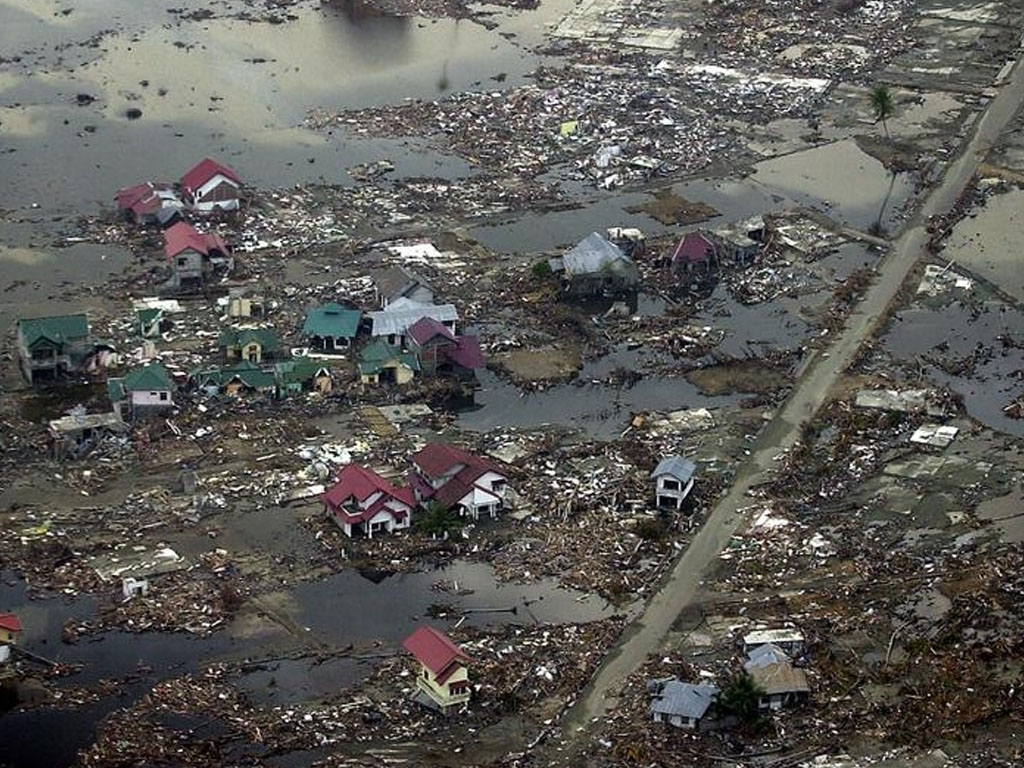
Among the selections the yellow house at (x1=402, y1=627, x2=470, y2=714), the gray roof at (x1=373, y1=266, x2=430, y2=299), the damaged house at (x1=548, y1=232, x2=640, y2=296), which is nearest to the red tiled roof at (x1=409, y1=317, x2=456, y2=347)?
the gray roof at (x1=373, y1=266, x2=430, y2=299)

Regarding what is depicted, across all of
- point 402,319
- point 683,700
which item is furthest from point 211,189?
point 683,700

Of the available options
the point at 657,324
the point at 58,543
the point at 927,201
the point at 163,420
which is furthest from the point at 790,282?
the point at 58,543

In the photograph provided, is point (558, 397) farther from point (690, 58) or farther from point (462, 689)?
point (690, 58)

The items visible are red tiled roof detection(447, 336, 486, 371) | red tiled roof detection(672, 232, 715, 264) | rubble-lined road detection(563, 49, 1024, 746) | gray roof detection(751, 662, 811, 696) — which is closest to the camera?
gray roof detection(751, 662, 811, 696)

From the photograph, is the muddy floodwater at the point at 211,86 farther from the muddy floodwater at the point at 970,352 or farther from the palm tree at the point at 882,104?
the muddy floodwater at the point at 970,352

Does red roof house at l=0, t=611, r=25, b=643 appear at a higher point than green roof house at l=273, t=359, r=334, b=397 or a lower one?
higher

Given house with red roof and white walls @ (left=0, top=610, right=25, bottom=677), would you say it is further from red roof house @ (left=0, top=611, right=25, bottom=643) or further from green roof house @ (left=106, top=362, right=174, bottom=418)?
green roof house @ (left=106, top=362, right=174, bottom=418)
